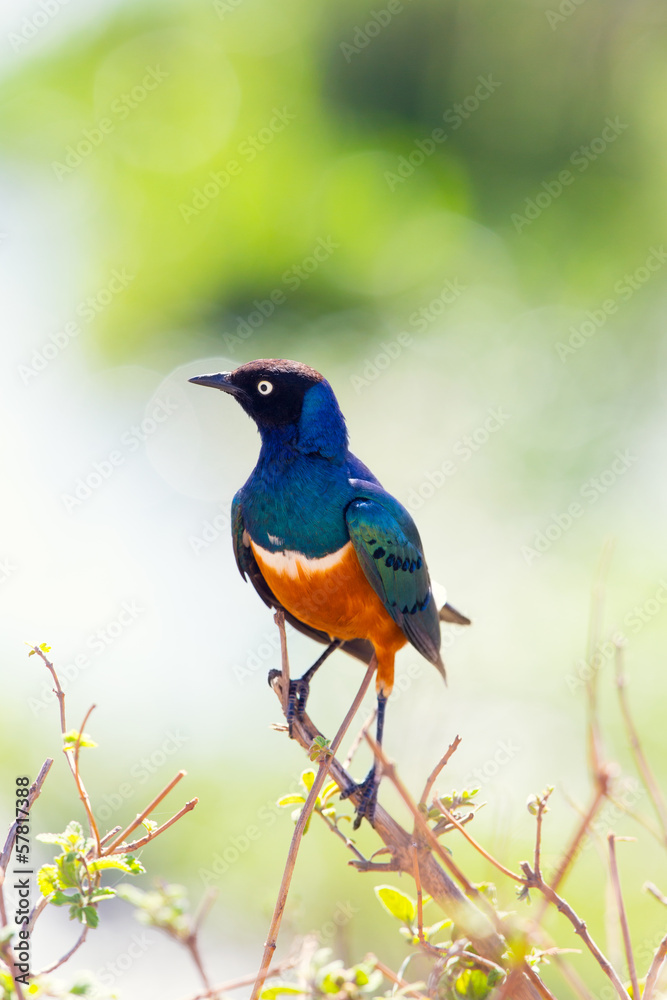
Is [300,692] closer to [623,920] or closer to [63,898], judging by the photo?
[63,898]

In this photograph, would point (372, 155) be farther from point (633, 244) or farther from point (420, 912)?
point (420, 912)

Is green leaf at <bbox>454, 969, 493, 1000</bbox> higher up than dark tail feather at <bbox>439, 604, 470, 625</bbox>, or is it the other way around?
dark tail feather at <bbox>439, 604, 470, 625</bbox>

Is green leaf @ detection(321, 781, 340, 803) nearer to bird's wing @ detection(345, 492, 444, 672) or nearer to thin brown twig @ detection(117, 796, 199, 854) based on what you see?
thin brown twig @ detection(117, 796, 199, 854)

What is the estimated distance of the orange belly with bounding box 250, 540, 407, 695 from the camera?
11.0 ft

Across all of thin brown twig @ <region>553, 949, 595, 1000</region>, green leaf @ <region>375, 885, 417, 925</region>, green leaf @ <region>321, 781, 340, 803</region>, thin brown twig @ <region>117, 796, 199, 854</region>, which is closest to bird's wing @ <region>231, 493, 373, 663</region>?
green leaf @ <region>321, 781, 340, 803</region>

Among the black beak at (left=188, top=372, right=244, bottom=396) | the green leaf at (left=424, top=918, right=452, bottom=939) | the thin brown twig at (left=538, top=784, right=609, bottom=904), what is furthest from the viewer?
the black beak at (left=188, top=372, right=244, bottom=396)

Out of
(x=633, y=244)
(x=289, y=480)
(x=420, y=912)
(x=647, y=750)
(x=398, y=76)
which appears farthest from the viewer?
(x=633, y=244)

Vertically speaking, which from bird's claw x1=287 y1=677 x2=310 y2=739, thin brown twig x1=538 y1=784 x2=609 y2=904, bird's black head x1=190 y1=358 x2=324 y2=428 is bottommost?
bird's claw x1=287 y1=677 x2=310 y2=739

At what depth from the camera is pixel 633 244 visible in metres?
9.84

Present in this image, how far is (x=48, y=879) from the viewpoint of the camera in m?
1.59

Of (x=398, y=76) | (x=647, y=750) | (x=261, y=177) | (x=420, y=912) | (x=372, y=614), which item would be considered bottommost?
(x=420, y=912)

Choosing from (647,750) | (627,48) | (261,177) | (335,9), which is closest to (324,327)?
(261,177)

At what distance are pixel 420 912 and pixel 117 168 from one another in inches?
350

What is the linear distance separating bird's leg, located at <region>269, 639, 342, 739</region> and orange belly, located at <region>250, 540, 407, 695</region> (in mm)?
198
